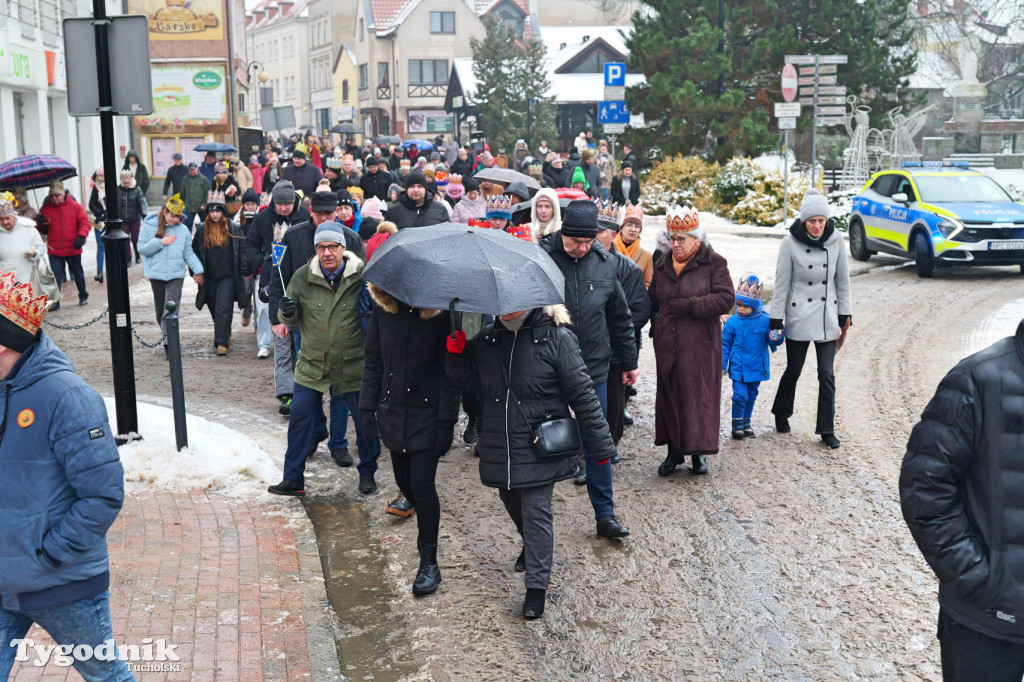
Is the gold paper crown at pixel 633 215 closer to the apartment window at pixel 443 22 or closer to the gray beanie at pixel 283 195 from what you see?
the gray beanie at pixel 283 195

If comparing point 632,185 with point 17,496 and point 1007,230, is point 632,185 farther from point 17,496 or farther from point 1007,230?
point 17,496

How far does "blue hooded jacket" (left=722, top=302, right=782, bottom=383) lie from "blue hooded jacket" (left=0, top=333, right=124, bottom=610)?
5.94 m

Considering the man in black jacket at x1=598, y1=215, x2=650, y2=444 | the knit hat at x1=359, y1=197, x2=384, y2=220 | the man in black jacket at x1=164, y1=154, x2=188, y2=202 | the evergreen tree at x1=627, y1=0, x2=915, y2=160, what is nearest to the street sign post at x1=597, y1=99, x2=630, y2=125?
the evergreen tree at x1=627, y1=0, x2=915, y2=160

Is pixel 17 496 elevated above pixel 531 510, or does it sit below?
above

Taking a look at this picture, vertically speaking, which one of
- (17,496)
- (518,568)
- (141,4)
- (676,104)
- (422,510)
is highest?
(141,4)

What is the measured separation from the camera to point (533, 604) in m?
5.72

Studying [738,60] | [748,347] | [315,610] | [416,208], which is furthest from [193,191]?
A: [738,60]

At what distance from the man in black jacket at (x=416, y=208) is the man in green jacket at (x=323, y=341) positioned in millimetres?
3463

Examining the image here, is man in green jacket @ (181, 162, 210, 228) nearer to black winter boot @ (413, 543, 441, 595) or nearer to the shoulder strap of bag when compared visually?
black winter boot @ (413, 543, 441, 595)

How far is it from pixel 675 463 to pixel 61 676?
4.57m

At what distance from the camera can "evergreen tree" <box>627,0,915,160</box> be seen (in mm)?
30719

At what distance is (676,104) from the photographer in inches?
1214

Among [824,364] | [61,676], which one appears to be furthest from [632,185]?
[61,676]

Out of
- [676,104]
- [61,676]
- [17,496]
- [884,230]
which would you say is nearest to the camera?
[17,496]
